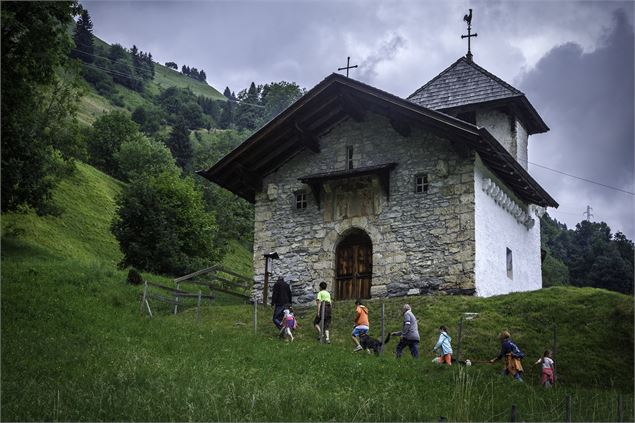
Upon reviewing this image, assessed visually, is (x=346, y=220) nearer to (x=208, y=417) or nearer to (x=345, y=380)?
(x=345, y=380)

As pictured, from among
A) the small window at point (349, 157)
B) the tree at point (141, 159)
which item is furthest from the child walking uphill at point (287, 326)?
the tree at point (141, 159)

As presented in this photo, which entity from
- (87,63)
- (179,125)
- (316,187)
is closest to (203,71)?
(87,63)

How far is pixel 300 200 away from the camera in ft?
86.2

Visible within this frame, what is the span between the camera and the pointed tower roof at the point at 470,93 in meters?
28.6

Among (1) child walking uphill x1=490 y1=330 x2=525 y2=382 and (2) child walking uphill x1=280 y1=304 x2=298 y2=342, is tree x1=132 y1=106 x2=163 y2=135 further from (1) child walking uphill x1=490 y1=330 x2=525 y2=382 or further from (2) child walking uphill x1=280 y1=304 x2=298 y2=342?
(1) child walking uphill x1=490 y1=330 x2=525 y2=382

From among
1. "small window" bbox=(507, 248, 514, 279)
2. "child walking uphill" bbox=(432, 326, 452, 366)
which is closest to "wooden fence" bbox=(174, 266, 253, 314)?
"small window" bbox=(507, 248, 514, 279)

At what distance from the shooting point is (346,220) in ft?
82.5

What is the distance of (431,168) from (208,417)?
14061 millimetres

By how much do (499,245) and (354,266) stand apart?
442cm

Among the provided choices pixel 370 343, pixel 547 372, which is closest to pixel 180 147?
pixel 370 343

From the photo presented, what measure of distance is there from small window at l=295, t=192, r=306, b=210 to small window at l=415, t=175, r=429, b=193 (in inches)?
149

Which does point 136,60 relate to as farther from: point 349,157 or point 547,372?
point 547,372

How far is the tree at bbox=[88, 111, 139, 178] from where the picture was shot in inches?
2746

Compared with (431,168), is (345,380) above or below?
below
